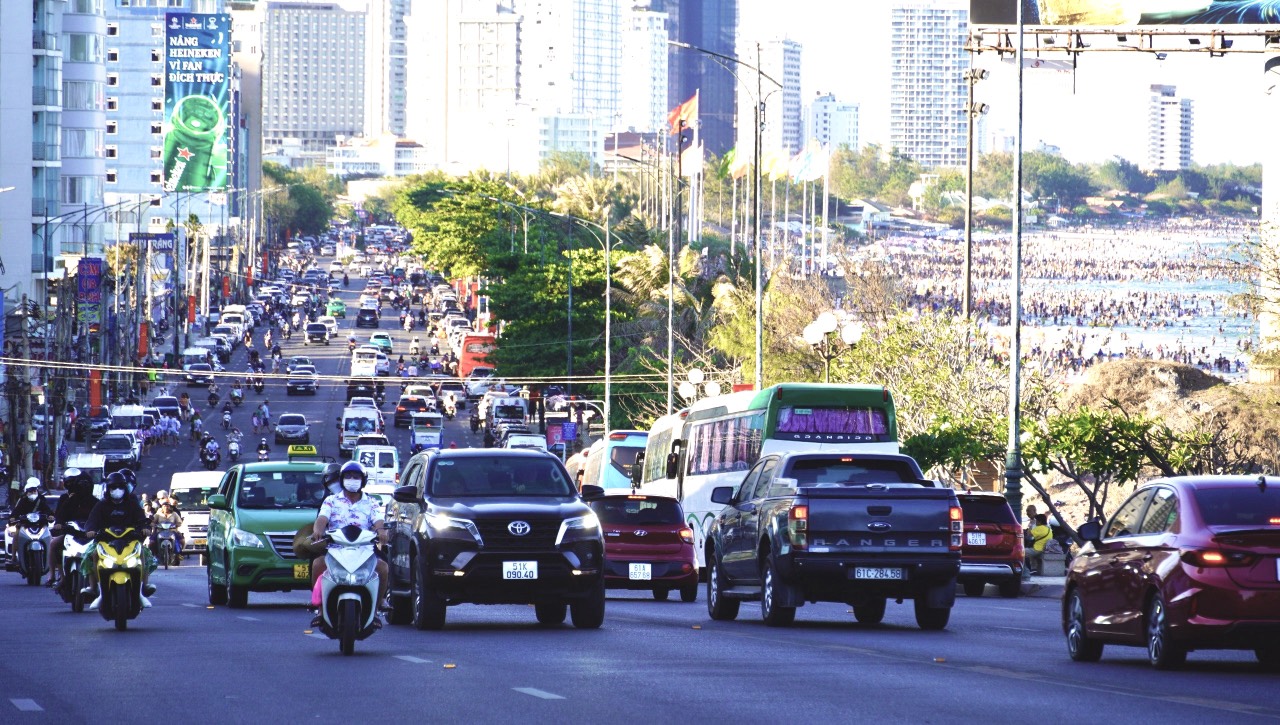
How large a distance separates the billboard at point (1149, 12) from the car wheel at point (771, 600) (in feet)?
94.7

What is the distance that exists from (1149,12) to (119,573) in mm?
34495

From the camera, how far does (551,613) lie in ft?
68.0

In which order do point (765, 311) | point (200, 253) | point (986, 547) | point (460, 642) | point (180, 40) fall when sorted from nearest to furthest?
1. point (460, 642)
2. point (986, 547)
3. point (765, 311)
4. point (180, 40)
5. point (200, 253)

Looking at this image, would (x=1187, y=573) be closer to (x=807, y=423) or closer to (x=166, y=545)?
(x=807, y=423)

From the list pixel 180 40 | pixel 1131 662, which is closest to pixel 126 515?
pixel 1131 662

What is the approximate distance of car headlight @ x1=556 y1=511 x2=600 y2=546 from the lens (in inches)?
760

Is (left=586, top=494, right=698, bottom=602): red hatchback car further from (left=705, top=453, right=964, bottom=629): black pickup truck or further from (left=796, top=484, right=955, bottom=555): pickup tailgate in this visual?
(left=796, top=484, right=955, bottom=555): pickup tailgate

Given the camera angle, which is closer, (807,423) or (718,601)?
(718,601)

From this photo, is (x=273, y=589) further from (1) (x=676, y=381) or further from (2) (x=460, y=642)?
(1) (x=676, y=381)

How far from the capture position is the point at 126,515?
65.7ft

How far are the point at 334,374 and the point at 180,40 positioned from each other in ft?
188

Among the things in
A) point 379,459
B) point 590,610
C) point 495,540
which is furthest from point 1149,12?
point 495,540

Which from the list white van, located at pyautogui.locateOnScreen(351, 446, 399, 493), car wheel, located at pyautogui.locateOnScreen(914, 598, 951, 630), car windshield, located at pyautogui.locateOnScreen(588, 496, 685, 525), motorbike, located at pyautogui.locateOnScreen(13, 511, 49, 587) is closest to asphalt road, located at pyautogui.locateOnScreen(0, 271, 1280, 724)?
car wheel, located at pyautogui.locateOnScreen(914, 598, 951, 630)

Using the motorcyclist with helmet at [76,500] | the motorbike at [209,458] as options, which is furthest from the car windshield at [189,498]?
the motorcyclist with helmet at [76,500]
